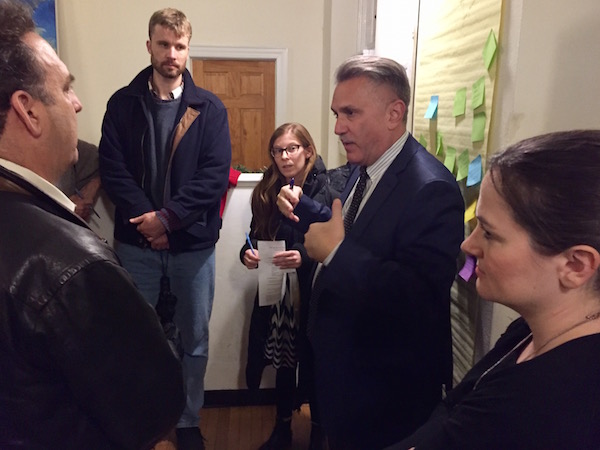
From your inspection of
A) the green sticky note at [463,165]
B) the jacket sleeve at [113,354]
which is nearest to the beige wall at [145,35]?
the green sticky note at [463,165]

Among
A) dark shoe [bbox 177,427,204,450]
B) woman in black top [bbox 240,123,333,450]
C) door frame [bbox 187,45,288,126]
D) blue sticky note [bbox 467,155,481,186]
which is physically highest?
door frame [bbox 187,45,288,126]

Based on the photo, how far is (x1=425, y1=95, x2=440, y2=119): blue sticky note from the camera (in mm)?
1683

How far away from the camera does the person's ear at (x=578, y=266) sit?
68cm

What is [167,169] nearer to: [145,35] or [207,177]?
[207,177]

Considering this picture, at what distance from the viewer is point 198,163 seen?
202 centimetres

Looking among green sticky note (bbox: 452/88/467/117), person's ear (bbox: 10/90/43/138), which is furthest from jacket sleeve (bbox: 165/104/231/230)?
person's ear (bbox: 10/90/43/138)

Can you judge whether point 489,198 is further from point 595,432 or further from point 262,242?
point 262,242

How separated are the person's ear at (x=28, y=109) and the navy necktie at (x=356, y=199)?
0.85 meters

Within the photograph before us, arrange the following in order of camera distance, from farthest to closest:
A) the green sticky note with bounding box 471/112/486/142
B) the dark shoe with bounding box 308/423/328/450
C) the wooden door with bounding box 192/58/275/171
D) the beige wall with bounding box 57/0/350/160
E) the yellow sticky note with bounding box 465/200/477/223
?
the wooden door with bounding box 192/58/275/171
the beige wall with bounding box 57/0/350/160
the dark shoe with bounding box 308/423/328/450
the yellow sticky note with bounding box 465/200/477/223
the green sticky note with bounding box 471/112/486/142

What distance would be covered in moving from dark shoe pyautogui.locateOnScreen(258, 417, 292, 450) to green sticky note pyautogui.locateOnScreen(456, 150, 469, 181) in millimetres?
1354

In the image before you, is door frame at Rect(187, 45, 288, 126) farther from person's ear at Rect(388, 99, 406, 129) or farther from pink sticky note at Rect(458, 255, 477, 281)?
pink sticky note at Rect(458, 255, 477, 281)

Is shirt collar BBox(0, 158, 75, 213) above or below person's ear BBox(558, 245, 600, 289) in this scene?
above

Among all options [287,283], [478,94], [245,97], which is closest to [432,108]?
[478,94]

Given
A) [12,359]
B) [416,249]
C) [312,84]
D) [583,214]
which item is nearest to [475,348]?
[416,249]
